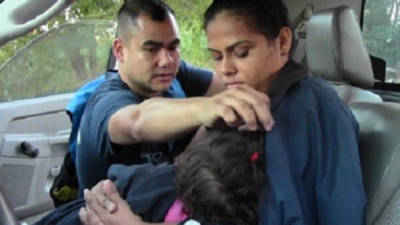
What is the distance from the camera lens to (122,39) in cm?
199

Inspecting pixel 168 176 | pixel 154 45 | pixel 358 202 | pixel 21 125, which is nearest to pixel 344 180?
pixel 358 202

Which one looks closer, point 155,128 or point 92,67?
point 155,128

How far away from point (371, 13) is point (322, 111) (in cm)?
197

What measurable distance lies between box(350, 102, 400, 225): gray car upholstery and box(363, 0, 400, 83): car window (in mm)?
1411

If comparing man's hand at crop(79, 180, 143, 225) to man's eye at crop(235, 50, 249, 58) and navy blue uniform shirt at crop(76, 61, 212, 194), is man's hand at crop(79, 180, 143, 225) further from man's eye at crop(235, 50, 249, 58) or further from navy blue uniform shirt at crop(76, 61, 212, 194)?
man's eye at crop(235, 50, 249, 58)

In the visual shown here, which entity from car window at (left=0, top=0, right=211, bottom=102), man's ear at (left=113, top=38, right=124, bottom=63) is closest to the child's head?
man's ear at (left=113, top=38, right=124, bottom=63)

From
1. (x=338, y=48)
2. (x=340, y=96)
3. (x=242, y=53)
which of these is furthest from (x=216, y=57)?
(x=338, y=48)

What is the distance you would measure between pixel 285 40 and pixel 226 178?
42 cm

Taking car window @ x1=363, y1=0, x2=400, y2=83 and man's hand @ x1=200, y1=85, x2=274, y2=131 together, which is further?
car window @ x1=363, y1=0, x2=400, y2=83

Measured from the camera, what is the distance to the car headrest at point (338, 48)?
246 centimetres

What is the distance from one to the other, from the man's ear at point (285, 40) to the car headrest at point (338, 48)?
0.94 m

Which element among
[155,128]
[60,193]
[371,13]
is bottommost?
[60,193]

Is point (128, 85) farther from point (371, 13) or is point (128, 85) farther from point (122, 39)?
point (371, 13)

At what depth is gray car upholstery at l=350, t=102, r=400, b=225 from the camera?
4.79 ft
